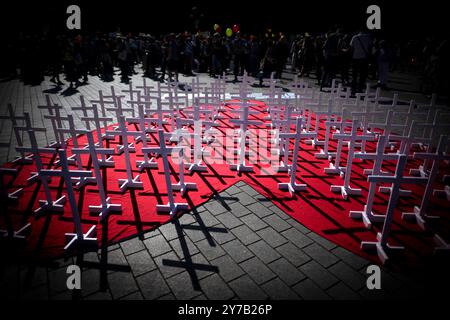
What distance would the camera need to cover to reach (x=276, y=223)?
165 inches

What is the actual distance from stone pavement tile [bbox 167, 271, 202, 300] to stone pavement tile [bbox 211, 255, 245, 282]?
34 centimetres

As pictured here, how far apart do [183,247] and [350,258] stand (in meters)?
2.16

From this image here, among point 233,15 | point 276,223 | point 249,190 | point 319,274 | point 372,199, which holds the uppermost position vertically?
point 233,15

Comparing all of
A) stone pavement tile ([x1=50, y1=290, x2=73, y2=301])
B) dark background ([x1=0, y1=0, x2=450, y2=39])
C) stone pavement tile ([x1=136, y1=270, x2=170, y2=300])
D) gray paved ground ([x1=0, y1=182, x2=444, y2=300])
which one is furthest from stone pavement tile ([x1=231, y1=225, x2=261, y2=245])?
dark background ([x1=0, y1=0, x2=450, y2=39])

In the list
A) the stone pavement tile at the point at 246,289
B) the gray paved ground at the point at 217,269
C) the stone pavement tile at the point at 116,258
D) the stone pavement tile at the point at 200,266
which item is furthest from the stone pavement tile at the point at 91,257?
the stone pavement tile at the point at 246,289

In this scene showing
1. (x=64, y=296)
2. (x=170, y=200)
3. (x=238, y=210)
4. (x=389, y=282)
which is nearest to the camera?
(x=64, y=296)

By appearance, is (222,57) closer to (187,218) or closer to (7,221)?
(187,218)

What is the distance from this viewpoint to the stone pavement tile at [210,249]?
3557mm

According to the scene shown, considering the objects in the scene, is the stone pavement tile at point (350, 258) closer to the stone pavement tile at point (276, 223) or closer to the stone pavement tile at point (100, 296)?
the stone pavement tile at point (276, 223)

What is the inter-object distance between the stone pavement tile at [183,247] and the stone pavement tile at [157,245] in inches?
3.6

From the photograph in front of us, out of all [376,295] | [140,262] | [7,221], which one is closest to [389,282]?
[376,295]

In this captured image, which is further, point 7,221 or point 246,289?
point 7,221

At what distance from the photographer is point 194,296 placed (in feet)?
9.82

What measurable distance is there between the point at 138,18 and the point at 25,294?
38.0 m
